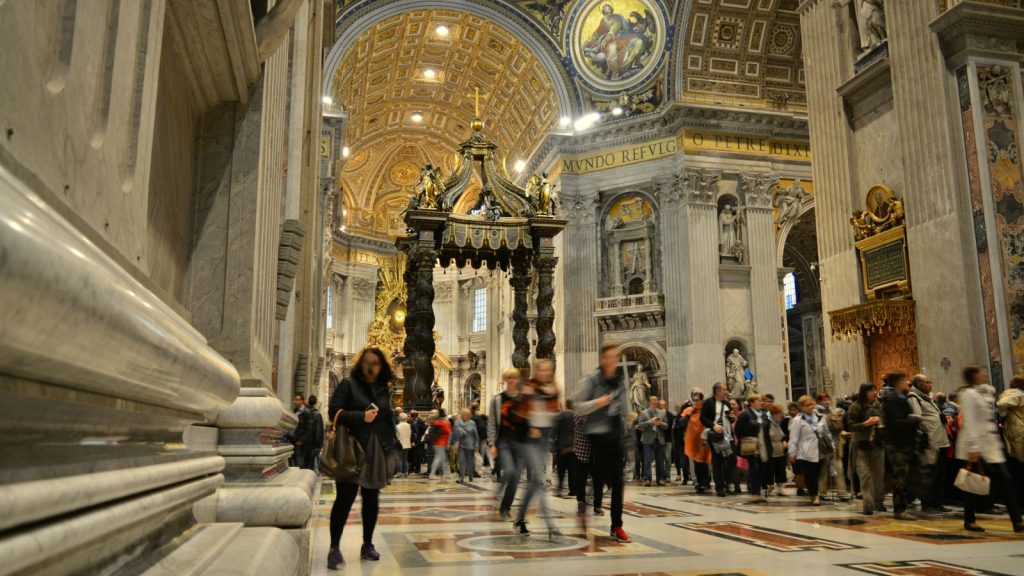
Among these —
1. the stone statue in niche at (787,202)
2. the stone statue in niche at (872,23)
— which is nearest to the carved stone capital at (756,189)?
the stone statue in niche at (787,202)

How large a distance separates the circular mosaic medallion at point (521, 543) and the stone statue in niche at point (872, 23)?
361 inches

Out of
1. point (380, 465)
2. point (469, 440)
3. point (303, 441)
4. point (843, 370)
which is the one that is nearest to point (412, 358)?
point (469, 440)

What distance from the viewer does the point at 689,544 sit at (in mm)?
4656

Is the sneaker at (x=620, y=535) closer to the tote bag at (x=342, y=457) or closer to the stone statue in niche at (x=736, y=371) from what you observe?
the tote bag at (x=342, y=457)

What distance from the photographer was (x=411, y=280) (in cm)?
1720

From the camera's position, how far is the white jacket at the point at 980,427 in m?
5.49

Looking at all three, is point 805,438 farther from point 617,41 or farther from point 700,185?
point 617,41

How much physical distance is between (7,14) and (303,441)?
28.6 feet

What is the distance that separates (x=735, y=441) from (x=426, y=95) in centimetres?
2202

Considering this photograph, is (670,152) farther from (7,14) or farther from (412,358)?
(7,14)

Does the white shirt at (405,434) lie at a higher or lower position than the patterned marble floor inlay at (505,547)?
higher

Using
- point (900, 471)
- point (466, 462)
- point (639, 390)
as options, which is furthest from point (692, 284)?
point (900, 471)

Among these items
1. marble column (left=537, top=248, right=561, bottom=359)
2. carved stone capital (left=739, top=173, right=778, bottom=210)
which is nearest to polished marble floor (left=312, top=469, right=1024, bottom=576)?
marble column (left=537, top=248, right=561, bottom=359)

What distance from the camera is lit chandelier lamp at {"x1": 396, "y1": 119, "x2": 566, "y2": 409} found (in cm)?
1617
